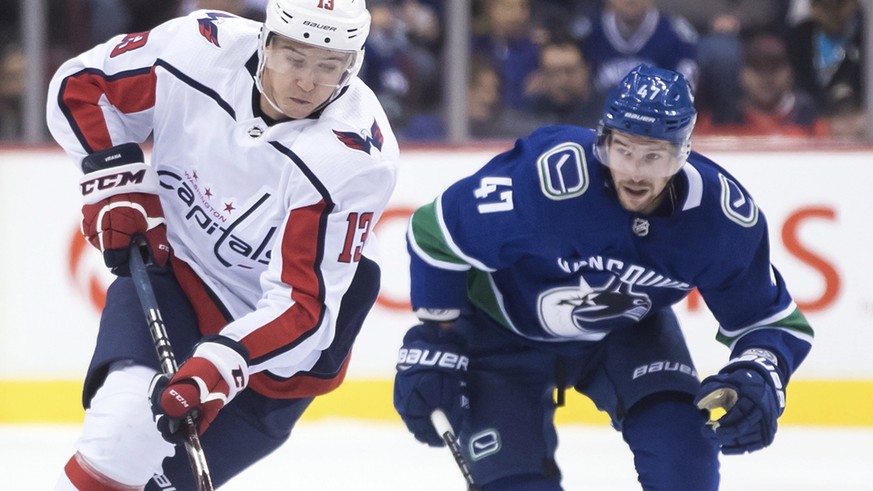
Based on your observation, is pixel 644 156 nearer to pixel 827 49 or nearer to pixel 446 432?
pixel 446 432

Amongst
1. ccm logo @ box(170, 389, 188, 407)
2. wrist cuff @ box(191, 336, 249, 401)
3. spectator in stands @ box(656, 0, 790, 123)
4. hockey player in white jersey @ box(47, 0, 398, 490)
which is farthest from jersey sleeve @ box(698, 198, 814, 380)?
spectator in stands @ box(656, 0, 790, 123)

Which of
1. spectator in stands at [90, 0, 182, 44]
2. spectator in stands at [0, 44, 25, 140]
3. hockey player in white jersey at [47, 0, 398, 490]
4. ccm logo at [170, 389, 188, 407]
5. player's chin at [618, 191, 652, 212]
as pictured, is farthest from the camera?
spectator in stands at [90, 0, 182, 44]

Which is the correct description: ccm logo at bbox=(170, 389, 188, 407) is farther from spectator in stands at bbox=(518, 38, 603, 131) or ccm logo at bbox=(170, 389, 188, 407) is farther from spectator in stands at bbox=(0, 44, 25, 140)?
spectator in stands at bbox=(0, 44, 25, 140)

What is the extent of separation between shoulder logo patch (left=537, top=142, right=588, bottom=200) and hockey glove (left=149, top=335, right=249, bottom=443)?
653 millimetres

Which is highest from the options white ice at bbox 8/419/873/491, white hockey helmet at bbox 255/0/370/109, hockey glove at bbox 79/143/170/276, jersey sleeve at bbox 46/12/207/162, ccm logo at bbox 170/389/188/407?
white hockey helmet at bbox 255/0/370/109

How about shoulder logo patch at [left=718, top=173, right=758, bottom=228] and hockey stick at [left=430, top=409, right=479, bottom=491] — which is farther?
hockey stick at [left=430, top=409, right=479, bottom=491]

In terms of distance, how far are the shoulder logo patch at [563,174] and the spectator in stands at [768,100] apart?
263cm

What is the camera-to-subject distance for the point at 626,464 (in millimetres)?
4102

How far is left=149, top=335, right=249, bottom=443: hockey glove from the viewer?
7.44 ft

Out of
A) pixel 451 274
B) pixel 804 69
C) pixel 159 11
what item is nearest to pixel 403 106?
pixel 159 11

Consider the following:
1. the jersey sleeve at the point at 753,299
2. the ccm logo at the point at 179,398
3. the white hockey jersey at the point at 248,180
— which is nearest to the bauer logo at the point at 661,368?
the jersey sleeve at the point at 753,299

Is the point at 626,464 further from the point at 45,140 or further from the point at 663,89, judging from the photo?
the point at 45,140

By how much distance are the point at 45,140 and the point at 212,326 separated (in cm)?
266

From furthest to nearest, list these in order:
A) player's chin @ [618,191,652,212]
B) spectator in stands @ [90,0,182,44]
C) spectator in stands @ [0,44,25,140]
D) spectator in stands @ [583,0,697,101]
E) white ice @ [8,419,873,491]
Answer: spectator in stands @ [90,0,182,44] → spectator in stands @ [0,44,25,140] → spectator in stands @ [583,0,697,101] → white ice @ [8,419,873,491] → player's chin @ [618,191,652,212]
